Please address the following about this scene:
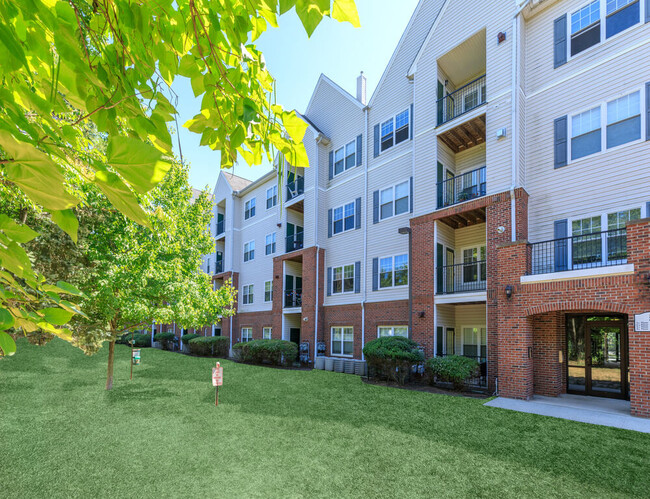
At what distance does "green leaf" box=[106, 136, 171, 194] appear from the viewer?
98 centimetres

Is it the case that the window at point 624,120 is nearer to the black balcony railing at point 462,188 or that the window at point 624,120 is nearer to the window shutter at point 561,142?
the window shutter at point 561,142

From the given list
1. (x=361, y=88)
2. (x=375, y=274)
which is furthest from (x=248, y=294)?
(x=361, y=88)

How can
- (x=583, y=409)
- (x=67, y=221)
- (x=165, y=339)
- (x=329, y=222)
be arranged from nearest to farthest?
1. (x=67, y=221)
2. (x=583, y=409)
3. (x=329, y=222)
4. (x=165, y=339)

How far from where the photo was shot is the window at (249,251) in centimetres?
2731

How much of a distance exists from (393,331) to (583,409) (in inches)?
306

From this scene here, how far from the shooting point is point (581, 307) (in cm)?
1007

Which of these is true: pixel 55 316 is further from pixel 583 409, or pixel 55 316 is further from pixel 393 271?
pixel 393 271

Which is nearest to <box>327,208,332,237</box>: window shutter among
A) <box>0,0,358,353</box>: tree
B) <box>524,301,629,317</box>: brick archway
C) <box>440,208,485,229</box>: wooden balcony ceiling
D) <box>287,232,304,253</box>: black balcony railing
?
<box>287,232,304,253</box>: black balcony railing

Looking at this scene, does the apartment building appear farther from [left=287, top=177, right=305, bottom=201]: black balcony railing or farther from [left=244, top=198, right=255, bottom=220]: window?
[left=244, top=198, right=255, bottom=220]: window

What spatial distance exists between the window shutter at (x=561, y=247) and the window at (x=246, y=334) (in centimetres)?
1954

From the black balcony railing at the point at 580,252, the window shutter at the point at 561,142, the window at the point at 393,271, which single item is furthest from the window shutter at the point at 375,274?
the window shutter at the point at 561,142

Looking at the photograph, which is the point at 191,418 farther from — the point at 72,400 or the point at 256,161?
the point at 256,161

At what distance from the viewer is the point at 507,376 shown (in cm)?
1134

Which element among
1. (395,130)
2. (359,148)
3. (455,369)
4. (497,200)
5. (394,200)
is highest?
(395,130)
